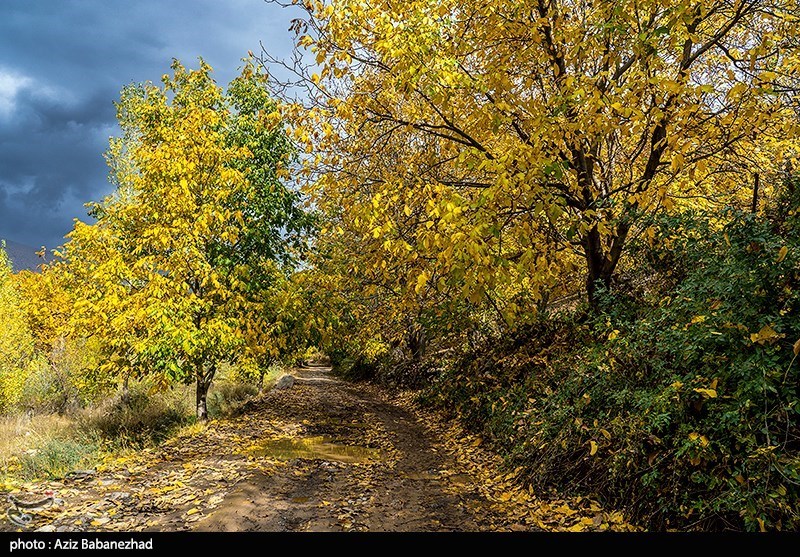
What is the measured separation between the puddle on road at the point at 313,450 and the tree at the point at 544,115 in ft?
12.4

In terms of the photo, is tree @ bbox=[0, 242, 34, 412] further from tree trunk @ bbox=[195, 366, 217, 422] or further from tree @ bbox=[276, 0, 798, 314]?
tree @ bbox=[276, 0, 798, 314]

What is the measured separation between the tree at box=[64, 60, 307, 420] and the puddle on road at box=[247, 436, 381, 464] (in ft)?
6.92

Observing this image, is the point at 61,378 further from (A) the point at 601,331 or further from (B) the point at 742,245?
(B) the point at 742,245

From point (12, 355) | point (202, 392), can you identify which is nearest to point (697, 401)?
point (202, 392)

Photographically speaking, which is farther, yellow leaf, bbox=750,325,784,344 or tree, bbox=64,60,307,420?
tree, bbox=64,60,307,420

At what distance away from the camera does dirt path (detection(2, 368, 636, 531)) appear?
4.80 meters

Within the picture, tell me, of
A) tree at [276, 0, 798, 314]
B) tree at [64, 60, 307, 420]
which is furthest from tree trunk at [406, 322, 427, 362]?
tree at [276, 0, 798, 314]

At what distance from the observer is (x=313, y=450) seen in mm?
8383

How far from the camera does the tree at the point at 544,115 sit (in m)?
5.10

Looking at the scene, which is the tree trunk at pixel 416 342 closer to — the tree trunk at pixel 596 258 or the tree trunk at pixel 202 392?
the tree trunk at pixel 202 392

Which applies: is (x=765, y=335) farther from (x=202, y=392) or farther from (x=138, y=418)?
(x=138, y=418)

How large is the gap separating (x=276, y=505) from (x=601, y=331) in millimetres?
5083

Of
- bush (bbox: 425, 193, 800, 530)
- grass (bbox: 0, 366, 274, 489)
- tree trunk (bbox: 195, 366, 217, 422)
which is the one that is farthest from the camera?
tree trunk (bbox: 195, 366, 217, 422)

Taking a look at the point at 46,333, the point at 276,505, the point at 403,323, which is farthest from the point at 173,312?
the point at 46,333
